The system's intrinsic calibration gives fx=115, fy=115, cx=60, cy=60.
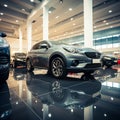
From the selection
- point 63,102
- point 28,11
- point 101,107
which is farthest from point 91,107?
point 28,11

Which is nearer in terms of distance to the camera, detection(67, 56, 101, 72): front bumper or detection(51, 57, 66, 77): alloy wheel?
detection(67, 56, 101, 72): front bumper

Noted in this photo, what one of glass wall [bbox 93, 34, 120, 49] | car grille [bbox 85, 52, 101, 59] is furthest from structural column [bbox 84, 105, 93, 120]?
glass wall [bbox 93, 34, 120, 49]

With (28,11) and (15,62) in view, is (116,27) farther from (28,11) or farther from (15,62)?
(15,62)

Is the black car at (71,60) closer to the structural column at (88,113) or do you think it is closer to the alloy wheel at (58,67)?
the alloy wheel at (58,67)

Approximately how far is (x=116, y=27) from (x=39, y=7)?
548 inches

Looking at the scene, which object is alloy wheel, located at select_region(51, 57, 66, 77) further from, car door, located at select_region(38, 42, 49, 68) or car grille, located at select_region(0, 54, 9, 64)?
car grille, located at select_region(0, 54, 9, 64)

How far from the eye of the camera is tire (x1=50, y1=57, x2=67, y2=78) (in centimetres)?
327

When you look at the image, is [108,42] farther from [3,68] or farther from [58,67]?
[3,68]

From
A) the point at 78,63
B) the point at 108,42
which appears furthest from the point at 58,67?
the point at 108,42

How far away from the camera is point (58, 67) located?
3459mm

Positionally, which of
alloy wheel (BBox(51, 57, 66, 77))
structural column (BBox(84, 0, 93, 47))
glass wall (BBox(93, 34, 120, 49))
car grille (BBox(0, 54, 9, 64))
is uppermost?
glass wall (BBox(93, 34, 120, 49))

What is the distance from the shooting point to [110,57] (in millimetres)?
6453

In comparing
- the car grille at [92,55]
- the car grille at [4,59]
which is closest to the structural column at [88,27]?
the car grille at [92,55]

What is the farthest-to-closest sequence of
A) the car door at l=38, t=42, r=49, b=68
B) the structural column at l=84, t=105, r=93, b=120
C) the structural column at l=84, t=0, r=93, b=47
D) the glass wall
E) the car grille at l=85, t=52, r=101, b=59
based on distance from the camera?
the glass wall, the structural column at l=84, t=0, r=93, b=47, the car door at l=38, t=42, r=49, b=68, the car grille at l=85, t=52, r=101, b=59, the structural column at l=84, t=105, r=93, b=120
